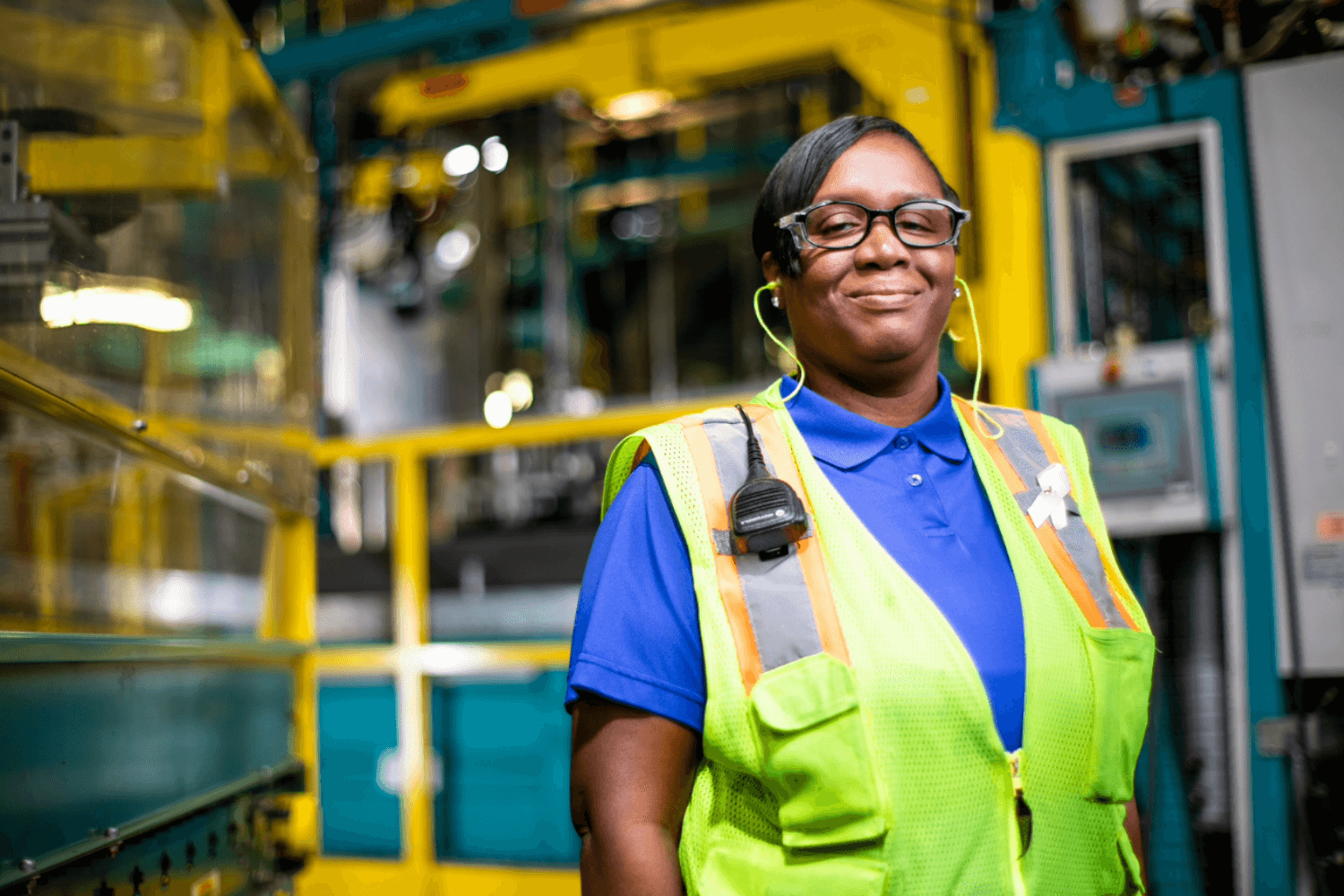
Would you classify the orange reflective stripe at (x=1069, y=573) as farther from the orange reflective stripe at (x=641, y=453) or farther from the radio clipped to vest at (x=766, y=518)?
the orange reflective stripe at (x=641, y=453)

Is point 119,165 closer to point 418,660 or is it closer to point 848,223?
point 848,223

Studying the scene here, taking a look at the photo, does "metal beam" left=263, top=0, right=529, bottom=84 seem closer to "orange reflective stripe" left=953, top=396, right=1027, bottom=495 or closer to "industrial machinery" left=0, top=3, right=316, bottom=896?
"industrial machinery" left=0, top=3, right=316, bottom=896

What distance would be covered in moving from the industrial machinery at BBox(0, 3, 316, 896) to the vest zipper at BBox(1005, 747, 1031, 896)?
1412mm

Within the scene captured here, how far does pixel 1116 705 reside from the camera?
56.6 inches

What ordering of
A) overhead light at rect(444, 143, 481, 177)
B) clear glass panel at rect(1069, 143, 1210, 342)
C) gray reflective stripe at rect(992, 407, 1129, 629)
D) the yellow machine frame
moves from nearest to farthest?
gray reflective stripe at rect(992, 407, 1129, 629), clear glass panel at rect(1069, 143, 1210, 342), the yellow machine frame, overhead light at rect(444, 143, 481, 177)

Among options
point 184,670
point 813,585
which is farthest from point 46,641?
point 813,585

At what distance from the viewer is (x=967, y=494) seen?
4.94 feet

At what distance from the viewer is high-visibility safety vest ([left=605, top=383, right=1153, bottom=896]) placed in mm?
1241

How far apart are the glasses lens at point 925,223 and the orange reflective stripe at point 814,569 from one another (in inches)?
12.4

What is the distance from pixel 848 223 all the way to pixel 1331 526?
2.00 metres

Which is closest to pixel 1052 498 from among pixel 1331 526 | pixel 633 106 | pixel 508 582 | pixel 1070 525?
pixel 1070 525

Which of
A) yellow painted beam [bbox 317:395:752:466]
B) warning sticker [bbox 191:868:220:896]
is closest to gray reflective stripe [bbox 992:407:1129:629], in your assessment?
warning sticker [bbox 191:868:220:896]

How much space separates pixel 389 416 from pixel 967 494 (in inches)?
280

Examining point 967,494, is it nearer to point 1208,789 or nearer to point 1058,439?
point 1058,439
